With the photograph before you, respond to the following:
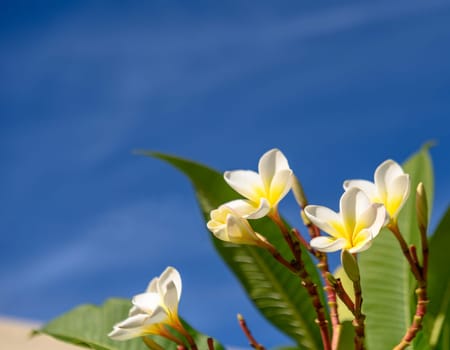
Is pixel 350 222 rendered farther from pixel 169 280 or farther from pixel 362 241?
pixel 169 280

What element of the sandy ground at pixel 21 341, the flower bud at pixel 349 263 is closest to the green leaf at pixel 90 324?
the flower bud at pixel 349 263

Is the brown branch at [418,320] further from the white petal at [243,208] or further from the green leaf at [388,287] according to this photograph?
the green leaf at [388,287]

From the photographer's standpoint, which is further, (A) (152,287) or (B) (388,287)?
(B) (388,287)

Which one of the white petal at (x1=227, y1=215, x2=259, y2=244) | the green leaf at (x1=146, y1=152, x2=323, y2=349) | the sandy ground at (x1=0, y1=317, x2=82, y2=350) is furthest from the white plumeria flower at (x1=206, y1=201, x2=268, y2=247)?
the sandy ground at (x1=0, y1=317, x2=82, y2=350)

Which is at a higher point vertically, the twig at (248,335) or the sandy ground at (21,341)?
the sandy ground at (21,341)

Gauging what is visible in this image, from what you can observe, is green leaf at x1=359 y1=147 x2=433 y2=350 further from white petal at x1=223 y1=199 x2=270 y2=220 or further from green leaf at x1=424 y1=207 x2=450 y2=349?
white petal at x1=223 y1=199 x2=270 y2=220

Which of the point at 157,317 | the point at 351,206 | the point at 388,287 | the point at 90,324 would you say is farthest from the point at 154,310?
the point at 388,287
